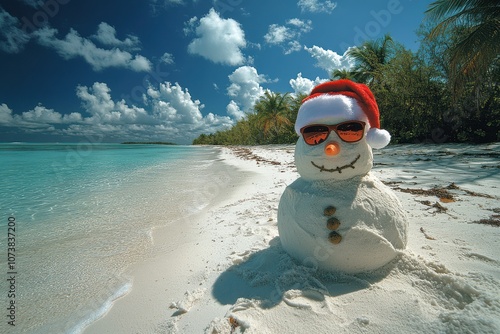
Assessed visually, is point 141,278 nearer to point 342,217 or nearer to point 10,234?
point 342,217

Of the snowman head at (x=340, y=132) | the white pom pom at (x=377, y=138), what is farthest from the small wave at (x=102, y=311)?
the white pom pom at (x=377, y=138)

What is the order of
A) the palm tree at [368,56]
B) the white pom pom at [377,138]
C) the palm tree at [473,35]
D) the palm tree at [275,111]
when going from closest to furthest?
the white pom pom at [377,138] → the palm tree at [473,35] → the palm tree at [368,56] → the palm tree at [275,111]

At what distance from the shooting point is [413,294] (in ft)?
5.12

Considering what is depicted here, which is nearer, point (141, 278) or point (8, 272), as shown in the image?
point (141, 278)

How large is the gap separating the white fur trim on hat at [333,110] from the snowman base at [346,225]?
0.50 meters

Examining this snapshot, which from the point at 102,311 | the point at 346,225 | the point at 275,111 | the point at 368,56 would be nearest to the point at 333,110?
the point at 346,225

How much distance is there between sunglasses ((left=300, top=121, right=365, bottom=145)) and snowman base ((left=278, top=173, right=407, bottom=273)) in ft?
1.13

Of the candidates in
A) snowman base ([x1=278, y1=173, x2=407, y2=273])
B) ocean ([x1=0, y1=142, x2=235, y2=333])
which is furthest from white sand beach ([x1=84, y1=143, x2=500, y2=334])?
ocean ([x1=0, y1=142, x2=235, y2=333])

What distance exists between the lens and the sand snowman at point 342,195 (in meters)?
1.71

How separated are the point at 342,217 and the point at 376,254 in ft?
1.26

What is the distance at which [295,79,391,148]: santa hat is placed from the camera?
175 cm

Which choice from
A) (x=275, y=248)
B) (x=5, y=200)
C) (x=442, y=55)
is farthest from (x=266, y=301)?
(x=442, y=55)

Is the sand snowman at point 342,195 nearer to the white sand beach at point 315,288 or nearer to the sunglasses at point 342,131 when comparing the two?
the sunglasses at point 342,131

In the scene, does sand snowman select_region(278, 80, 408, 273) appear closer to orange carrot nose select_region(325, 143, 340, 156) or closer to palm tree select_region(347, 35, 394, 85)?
orange carrot nose select_region(325, 143, 340, 156)
